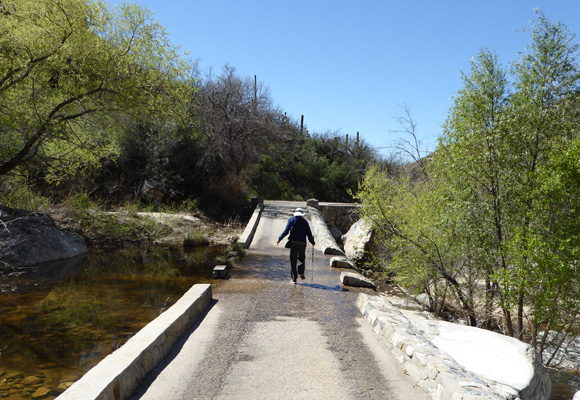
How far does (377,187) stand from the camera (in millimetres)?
13180

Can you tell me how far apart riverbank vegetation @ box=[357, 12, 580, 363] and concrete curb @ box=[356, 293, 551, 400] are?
2.20 m

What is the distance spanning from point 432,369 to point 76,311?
7.84 meters

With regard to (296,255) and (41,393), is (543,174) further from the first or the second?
(41,393)

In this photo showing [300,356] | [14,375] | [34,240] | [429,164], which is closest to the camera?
[300,356]

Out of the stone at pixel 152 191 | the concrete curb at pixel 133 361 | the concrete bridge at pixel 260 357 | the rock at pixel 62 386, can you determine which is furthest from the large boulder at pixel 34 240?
the concrete curb at pixel 133 361

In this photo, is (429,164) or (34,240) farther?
(34,240)

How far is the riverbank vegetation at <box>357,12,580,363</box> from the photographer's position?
8.69m

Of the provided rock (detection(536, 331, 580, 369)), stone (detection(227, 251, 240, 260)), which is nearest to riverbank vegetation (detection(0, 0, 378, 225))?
stone (detection(227, 251, 240, 260))

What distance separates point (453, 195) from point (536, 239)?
2098 millimetres

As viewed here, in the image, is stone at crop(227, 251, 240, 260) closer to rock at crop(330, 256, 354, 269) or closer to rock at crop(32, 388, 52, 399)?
rock at crop(330, 256, 354, 269)

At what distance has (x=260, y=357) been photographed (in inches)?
237

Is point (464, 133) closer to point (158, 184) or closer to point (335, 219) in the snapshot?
point (335, 219)

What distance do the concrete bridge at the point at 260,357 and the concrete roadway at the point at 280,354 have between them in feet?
0.04

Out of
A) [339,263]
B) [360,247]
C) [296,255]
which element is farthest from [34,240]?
[360,247]
